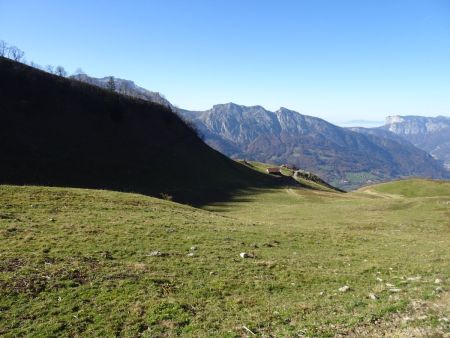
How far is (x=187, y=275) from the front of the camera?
17453 millimetres

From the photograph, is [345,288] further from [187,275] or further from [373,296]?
[187,275]

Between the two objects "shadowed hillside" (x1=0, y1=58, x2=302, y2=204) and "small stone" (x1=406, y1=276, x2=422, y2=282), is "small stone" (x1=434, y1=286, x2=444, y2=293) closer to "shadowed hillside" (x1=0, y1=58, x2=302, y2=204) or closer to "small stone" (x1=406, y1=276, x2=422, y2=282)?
"small stone" (x1=406, y1=276, x2=422, y2=282)

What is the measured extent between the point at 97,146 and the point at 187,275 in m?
74.0

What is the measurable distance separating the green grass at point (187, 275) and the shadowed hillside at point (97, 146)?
36874mm

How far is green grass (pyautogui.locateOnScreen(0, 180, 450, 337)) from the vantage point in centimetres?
1255

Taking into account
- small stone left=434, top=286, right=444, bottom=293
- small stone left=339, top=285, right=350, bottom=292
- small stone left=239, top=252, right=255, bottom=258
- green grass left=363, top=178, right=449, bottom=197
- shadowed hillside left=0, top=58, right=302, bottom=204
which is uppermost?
shadowed hillside left=0, top=58, right=302, bottom=204

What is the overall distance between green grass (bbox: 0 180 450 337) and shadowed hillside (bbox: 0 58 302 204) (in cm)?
3687

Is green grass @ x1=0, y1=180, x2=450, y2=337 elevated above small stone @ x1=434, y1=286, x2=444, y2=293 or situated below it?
below

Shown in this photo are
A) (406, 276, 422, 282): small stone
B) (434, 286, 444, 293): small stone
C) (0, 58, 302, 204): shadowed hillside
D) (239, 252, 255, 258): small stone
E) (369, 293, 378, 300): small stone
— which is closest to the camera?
(369, 293, 378, 300): small stone

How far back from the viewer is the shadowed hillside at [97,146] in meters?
68.3

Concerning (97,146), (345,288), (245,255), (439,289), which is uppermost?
(97,146)

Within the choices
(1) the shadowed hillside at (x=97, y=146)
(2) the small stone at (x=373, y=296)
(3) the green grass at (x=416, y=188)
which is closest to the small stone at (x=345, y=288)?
(2) the small stone at (x=373, y=296)

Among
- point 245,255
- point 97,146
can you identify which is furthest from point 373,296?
point 97,146

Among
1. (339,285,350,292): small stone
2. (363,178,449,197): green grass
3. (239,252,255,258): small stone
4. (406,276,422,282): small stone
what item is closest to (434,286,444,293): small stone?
(406,276,422,282): small stone
